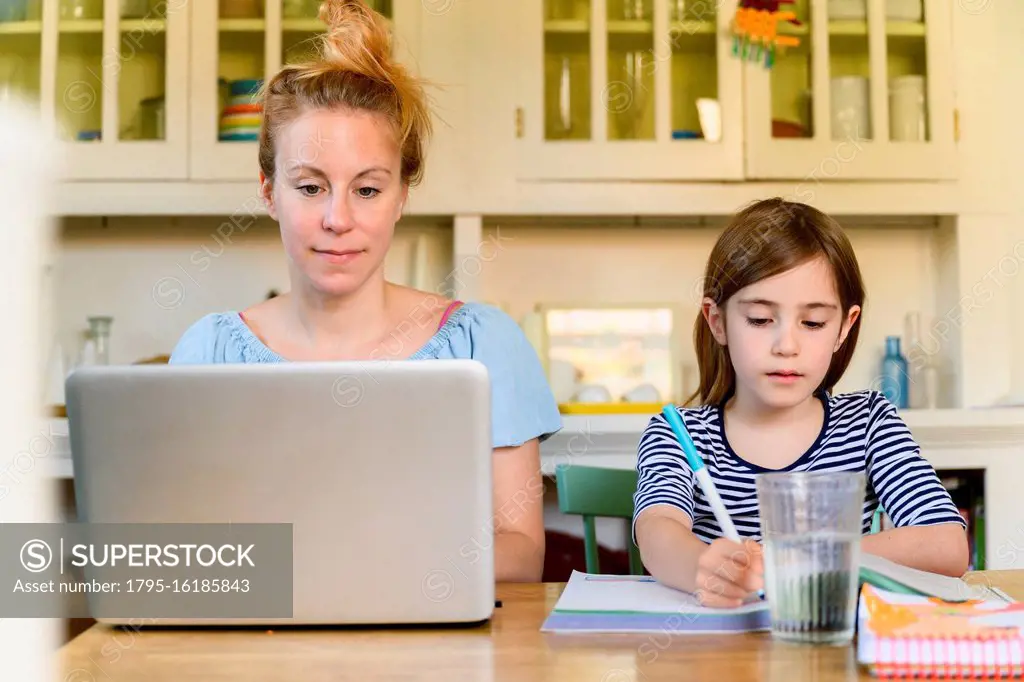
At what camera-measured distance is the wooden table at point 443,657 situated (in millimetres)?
714

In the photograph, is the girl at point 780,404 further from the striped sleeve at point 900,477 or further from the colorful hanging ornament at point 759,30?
the colorful hanging ornament at point 759,30

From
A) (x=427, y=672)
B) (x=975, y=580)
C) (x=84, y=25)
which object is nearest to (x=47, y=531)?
(x=427, y=672)

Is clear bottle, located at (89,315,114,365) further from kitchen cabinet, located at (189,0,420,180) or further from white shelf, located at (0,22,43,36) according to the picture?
white shelf, located at (0,22,43,36)

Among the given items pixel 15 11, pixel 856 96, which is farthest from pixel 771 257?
pixel 15 11

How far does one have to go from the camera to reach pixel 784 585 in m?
0.78

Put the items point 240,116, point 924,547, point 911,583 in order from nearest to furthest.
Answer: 1. point 911,583
2. point 924,547
3. point 240,116

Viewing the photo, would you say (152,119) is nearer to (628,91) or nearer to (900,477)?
(628,91)

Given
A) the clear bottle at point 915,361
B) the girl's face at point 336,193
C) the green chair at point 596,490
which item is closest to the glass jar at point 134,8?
the girl's face at point 336,193

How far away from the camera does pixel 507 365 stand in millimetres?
1492

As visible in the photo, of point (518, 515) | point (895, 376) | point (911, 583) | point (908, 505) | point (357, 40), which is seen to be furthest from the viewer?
point (895, 376)

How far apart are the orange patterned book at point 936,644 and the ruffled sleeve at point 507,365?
0.73m

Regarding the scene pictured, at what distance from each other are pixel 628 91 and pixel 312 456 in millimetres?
2006

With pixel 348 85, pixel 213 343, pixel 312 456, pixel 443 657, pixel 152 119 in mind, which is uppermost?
pixel 152 119

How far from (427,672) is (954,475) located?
216 centimetres
